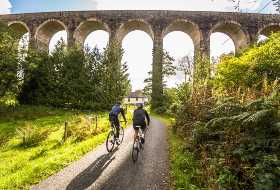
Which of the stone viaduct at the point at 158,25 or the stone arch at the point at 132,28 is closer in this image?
the stone viaduct at the point at 158,25


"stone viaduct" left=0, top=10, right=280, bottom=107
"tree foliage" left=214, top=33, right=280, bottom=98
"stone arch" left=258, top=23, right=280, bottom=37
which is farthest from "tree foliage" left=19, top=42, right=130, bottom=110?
"tree foliage" left=214, top=33, right=280, bottom=98

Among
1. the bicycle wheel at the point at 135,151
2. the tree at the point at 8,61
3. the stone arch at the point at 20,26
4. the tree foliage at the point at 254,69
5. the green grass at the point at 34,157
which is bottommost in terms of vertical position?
the green grass at the point at 34,157

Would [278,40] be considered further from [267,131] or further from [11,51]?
[11,51]

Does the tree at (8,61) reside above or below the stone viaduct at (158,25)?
below

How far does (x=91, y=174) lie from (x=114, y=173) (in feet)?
2.17

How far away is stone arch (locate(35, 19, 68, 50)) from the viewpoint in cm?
3650

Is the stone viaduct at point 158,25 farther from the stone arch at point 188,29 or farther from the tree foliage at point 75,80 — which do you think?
the tree foliage at point 75,80

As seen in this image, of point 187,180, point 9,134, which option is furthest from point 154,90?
point 187,180

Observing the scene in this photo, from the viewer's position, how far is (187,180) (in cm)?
735

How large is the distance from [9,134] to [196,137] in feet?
45.3

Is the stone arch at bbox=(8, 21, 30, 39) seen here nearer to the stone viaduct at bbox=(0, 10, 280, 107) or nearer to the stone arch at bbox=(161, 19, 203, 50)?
the stone viaduct at bbox=(0, 10, 280, 107)

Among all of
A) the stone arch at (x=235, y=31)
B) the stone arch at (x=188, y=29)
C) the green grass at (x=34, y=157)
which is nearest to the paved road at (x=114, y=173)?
the green grass at (x=34, y=157)

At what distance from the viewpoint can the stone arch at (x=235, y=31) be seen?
34438 mm

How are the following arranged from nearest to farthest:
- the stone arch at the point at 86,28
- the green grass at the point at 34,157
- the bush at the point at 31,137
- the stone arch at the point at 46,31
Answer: the green grass at the point at 34,157 < the bush at the point at 31,137 < the stone arch at the point at 86,28 < the stone arch at the point at 46,31
